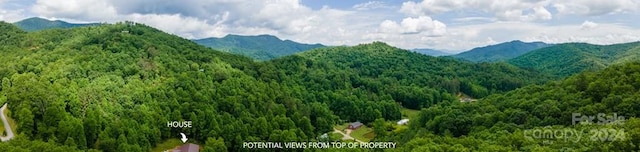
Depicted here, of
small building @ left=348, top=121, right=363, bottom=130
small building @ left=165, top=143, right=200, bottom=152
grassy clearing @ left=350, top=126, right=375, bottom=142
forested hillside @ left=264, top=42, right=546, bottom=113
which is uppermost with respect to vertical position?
forested hillside @ left=264, top=42, right=546, bottom=113

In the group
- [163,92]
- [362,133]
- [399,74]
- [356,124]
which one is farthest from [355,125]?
[399,74]

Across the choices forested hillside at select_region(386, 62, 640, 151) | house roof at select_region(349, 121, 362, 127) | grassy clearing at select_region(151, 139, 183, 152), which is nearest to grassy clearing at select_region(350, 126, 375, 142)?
house roof at select_region(349, 121, 362, 127)

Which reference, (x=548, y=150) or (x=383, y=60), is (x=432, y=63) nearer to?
(x=383, y=60)

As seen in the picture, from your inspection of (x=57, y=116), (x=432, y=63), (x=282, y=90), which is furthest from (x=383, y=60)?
(x=57, y=116)

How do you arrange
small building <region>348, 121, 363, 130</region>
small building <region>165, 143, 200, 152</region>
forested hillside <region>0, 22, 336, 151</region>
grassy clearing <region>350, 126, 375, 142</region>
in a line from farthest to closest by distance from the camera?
small building <region>348, 121, 363, 130</region>, grassy clearing <region>350, 126, 375, 142</region>, small building <region>165, 143, 200, 152</region>, forested hillside <region>0, 22, 336, 151</region>

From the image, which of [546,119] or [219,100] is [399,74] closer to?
[219,100]

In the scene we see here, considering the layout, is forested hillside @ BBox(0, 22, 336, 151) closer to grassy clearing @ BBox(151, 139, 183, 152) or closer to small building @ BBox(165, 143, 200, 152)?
grassy clearing @ BBox(151, 139, 183, 152)

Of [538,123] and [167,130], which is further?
[167,130]
